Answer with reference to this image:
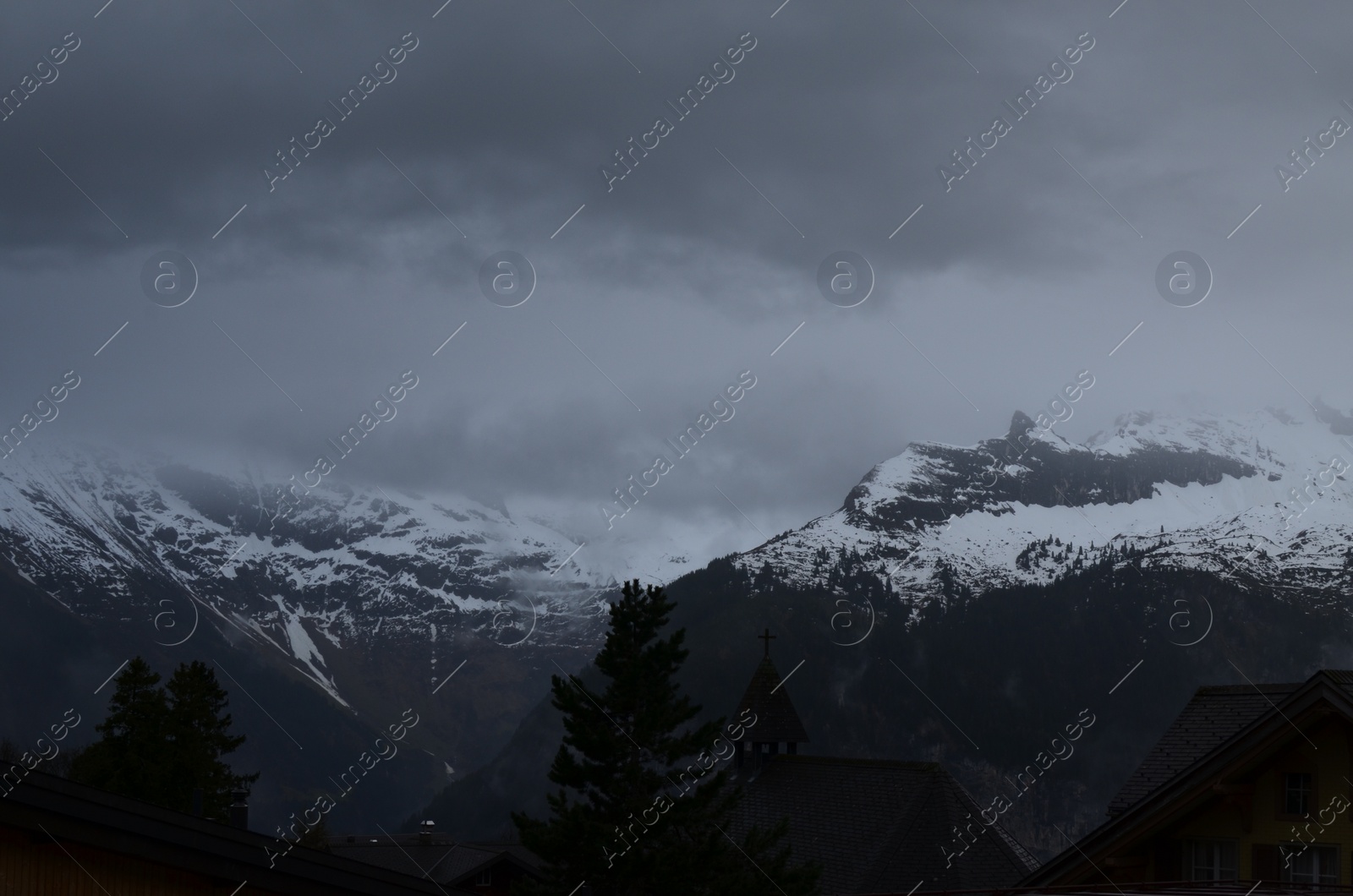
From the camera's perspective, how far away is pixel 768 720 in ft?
207

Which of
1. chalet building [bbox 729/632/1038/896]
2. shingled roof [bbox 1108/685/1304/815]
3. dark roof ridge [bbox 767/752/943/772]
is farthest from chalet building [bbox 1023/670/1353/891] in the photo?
dark roof ridge [bbox 767/752/943/772]

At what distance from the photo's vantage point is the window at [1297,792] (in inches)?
911

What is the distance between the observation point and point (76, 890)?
14.6 metres

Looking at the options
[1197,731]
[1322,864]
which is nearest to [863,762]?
A: [1197,731]

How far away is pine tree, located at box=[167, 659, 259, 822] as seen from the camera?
58750mm

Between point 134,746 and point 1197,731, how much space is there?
46504mm

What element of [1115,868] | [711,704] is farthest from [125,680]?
[711,704]

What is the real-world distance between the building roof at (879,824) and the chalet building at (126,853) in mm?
33265

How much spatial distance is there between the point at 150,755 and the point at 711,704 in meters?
143

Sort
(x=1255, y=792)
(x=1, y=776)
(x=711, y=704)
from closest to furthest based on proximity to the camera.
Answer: (x=1, y=776)
(x=1255, y=792)
(x=711, y=704)

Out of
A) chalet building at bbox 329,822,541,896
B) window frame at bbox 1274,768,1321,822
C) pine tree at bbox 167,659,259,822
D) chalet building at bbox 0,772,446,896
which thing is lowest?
window frame at bbox 1274,768,1321,822

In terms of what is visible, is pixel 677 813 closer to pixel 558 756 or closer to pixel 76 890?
pixel 558 756

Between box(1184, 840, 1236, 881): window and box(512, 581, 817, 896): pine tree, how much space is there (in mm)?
14395

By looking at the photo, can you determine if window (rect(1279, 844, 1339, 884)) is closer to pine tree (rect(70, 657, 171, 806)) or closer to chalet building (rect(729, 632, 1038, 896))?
chalet building (rect(729, 632, 1038, 896))
